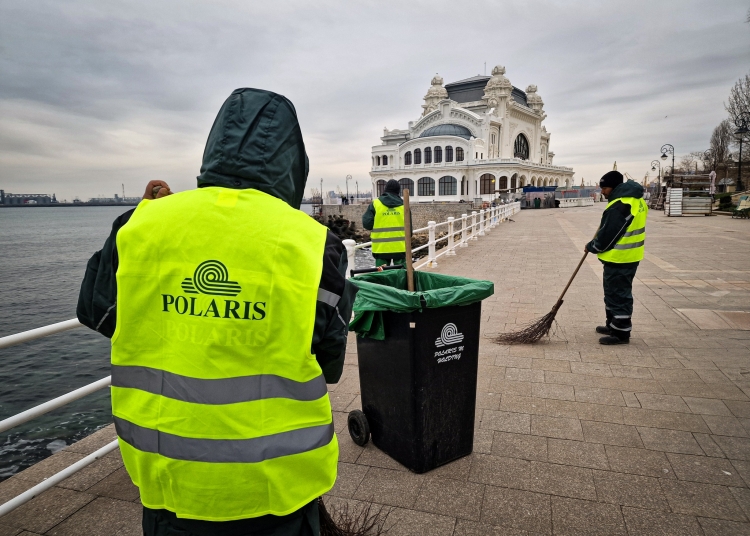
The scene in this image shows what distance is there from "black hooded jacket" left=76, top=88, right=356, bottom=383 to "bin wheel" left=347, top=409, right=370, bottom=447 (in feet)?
5.77

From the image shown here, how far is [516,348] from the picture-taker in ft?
17.2

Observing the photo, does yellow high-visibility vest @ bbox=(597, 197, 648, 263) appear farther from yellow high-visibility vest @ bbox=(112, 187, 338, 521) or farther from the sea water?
the sea water

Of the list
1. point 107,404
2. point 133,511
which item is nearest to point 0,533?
point 133,511

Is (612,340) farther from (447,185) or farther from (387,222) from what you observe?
(447,185)

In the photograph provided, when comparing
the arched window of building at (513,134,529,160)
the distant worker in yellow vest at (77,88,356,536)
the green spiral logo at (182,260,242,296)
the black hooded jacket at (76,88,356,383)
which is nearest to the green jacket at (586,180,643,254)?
the black hooded jacket at (76,88,356,383)

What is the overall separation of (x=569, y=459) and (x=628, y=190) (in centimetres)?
362

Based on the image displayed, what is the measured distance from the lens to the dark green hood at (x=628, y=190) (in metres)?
5.28

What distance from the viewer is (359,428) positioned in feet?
10.3

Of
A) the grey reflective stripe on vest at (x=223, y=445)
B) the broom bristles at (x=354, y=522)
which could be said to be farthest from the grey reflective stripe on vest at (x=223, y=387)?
the broom bristles at (x=354, y=522)

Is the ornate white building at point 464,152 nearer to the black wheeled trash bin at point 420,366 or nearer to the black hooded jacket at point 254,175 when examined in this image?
the black wheeled trash bin at point 420,366

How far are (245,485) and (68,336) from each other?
15.3m

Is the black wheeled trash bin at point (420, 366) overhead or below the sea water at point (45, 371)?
overhead

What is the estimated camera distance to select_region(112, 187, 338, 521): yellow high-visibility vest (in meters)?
1.31

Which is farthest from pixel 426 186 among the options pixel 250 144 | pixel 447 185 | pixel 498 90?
pixel 250 144
